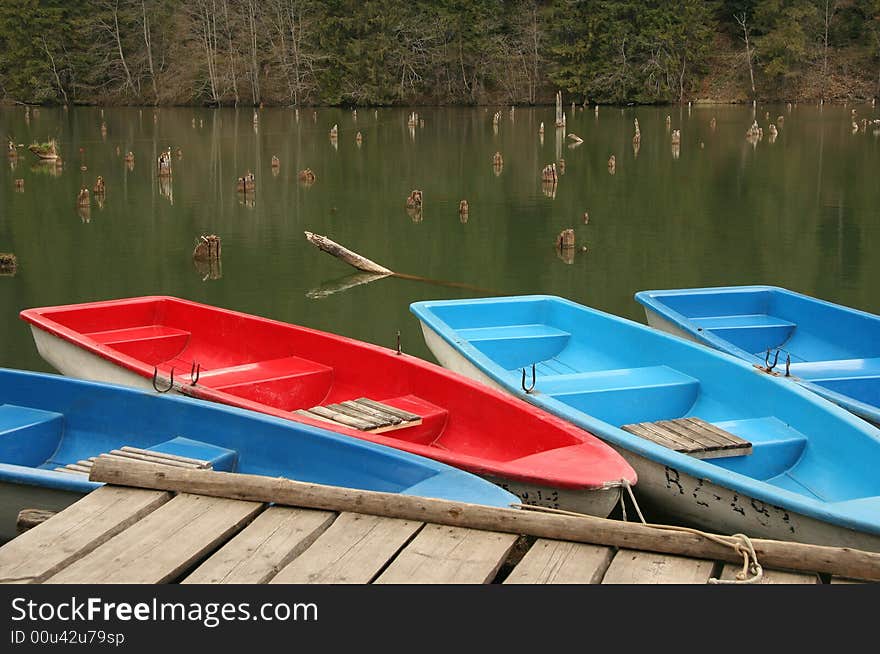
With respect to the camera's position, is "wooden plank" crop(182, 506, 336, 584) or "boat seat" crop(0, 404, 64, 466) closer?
"wooden plank" crop(182, 506, 336, 584)

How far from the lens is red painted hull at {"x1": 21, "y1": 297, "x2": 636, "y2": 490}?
18.6ft

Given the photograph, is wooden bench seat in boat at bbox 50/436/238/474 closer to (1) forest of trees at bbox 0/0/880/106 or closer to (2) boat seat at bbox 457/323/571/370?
(2) boat seat at bbox 457/323/571/370

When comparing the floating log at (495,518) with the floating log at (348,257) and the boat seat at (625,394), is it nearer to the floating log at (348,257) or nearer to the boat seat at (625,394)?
the boat seat at (625,394)

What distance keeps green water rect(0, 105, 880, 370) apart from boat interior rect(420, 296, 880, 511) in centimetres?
242

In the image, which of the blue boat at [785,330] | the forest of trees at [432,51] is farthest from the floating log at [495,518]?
the forest of trees at [432,51]

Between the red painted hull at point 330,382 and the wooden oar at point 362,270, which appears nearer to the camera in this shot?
the red painted hull at point 330,382

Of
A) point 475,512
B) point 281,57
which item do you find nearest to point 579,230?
point 475,512

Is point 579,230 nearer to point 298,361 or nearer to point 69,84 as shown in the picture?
point 298,361

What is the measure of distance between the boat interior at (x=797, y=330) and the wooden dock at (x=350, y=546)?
12.3ft

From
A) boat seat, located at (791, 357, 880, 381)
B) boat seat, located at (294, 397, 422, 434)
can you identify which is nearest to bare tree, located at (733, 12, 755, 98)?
boat seat, located at (791, 357, 880, 381)

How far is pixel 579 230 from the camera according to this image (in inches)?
755

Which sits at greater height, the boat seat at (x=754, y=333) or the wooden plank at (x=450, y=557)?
the wooden plank at (x=450, y=557)

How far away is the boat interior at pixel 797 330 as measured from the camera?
301 inches

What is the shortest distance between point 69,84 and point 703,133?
36559mm
